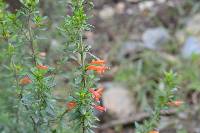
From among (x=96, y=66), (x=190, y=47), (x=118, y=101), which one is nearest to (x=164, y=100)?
(x=96, y=66)

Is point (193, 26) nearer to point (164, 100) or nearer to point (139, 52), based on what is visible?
point (139, 52)

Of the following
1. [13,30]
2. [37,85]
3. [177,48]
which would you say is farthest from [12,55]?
[177,48]

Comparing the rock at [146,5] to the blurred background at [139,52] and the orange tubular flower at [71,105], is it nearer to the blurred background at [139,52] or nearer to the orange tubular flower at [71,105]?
the blurred background at [139,52]

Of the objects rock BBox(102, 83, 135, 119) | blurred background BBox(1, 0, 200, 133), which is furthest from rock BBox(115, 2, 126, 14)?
rock BBox(102, 83, 135, 119)

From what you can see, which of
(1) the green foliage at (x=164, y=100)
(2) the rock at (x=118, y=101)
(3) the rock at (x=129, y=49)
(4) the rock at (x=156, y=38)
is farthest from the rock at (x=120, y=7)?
(1) the green foliage at (x=164, y=100)

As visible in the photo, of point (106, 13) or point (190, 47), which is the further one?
point (106, 13)

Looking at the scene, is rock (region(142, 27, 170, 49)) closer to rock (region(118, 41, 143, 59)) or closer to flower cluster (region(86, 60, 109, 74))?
rock (region(118, 41, 143, 59))

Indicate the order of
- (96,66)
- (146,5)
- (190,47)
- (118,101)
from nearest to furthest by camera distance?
(96,66) < (118,101) < (190,47) < (146,5)
